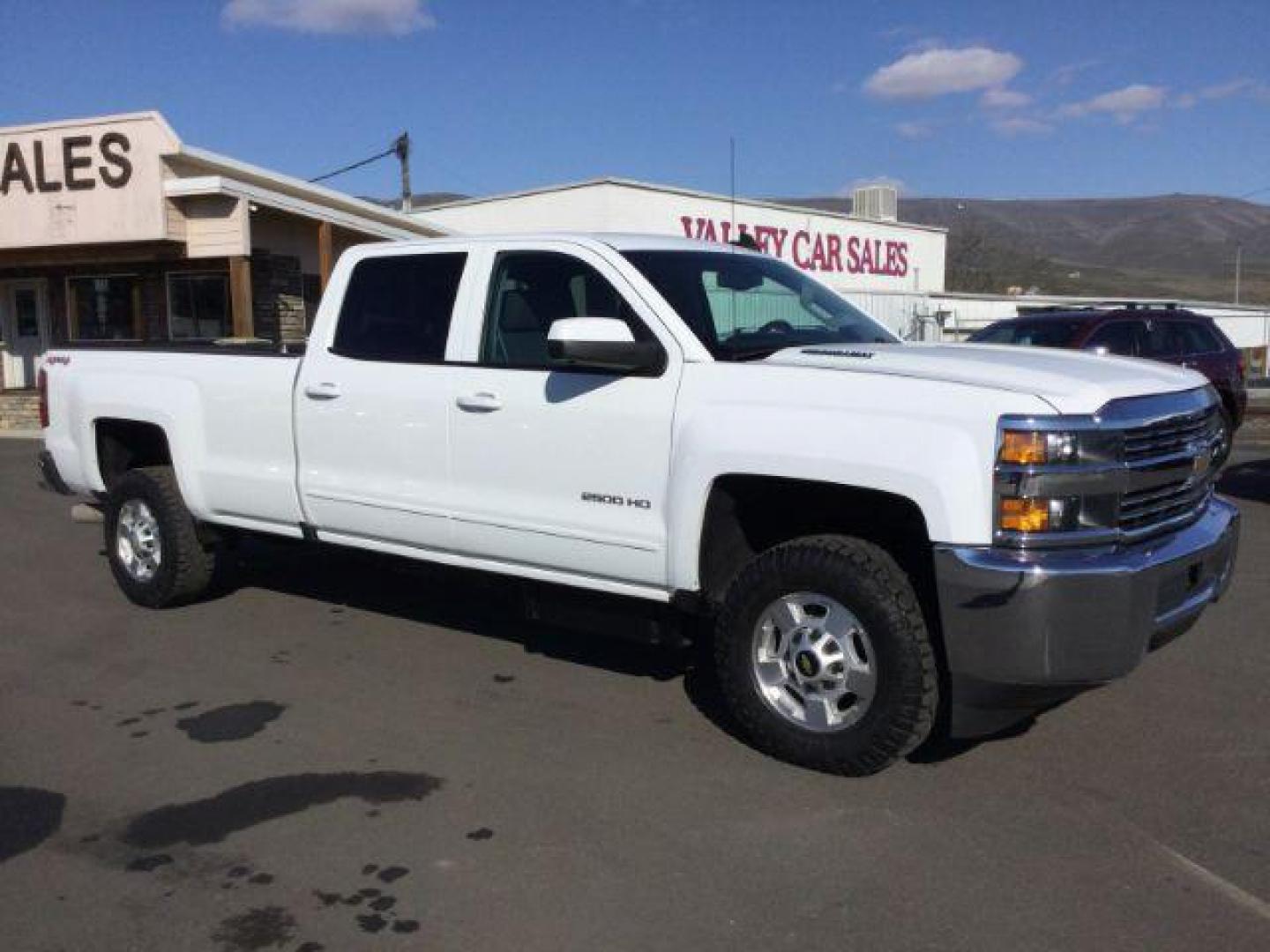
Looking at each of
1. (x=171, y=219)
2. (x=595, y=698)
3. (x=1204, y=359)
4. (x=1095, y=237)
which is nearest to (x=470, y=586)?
(x=595, y=698)

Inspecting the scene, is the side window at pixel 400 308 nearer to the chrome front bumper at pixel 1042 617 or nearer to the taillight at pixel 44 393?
the taillight at pixel 44 393

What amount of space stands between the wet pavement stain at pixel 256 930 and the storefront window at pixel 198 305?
17.7 metres

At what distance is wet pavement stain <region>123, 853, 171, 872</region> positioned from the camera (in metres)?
3.69

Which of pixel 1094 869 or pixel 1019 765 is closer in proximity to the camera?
pixel 1094 869

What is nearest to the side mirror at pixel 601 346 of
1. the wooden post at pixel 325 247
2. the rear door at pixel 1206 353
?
the rear door at pixel 1206 353

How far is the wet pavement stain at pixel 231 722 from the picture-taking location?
4.85 m

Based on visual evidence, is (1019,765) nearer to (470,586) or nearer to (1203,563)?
(1203,563)

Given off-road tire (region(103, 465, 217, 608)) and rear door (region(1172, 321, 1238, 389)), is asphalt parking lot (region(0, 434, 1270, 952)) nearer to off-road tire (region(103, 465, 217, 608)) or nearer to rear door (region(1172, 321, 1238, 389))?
off-road tire (region(103, 465, 217, 608))

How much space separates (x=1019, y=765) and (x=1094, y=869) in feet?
2.70

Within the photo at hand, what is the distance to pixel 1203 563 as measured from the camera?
4277 mm

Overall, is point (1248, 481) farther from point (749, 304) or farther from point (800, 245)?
point (800, 245)

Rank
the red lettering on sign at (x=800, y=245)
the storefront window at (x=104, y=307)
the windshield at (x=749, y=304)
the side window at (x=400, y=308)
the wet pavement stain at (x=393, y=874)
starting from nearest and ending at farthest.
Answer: the wet pavement stain at (x=393, y=874)
the windshield at (x=749, y=304)
the side window at (x=400, y=308)
the storefront window at (x=104, y=307)
the red lettering on sign at (x=800, y=245)

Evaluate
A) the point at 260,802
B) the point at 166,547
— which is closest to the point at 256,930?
the point at 260,802

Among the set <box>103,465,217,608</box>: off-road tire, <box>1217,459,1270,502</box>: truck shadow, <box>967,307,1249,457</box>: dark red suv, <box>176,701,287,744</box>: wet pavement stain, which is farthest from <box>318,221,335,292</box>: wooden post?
<box>176,701,287,744</box>: wet pavement stain
